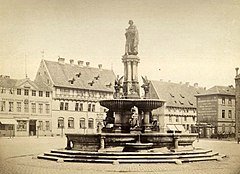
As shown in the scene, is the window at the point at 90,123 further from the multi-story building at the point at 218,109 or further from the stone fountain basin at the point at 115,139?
the stone fountain basin at the point at 115,139

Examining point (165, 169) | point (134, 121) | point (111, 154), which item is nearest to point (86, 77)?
point (134, 121)

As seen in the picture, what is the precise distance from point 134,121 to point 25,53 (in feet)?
8.84

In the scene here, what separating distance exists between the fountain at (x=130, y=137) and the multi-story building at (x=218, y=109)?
40cm

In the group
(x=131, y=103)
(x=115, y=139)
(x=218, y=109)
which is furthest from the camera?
(x=131, y=103)

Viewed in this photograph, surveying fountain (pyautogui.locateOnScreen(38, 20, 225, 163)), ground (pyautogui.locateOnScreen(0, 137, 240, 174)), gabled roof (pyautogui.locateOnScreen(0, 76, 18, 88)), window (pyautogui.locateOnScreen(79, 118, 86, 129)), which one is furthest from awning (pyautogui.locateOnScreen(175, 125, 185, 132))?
gabled roof (pyautogui.locateOnScreen(0, 76, 18, 88))

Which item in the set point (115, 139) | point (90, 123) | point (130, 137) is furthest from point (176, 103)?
point (115, 139)

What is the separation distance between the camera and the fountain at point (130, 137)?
17.0 feet

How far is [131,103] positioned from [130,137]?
71 centimetres

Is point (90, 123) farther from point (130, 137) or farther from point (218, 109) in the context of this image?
point (218, 109)

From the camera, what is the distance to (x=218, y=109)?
550 cm

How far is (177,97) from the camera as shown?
892 cm

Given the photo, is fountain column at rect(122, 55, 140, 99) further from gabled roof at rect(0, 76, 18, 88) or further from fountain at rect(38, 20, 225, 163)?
gabled roof at rect(0, 76, 18, 88)

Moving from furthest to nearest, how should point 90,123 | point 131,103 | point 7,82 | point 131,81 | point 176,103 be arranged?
1. point 90,123
2. point 176,103
3. point 131,81
4. point 131,103
5. point 7,82

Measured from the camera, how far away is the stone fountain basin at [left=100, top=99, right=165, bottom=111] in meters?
6.45
